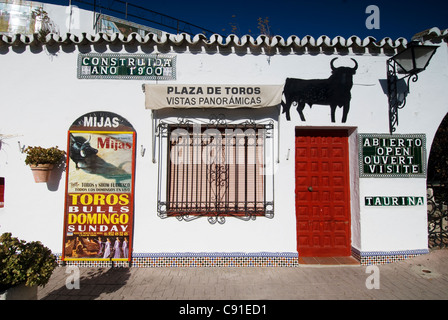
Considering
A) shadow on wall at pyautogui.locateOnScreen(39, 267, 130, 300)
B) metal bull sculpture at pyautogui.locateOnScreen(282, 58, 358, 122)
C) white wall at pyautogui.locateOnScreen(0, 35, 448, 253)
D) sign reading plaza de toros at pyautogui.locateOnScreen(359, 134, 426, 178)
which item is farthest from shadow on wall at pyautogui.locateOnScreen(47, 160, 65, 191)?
sign reading plaza de toros at pyautogui.locateOnScreen(359, 134, 426, 178)

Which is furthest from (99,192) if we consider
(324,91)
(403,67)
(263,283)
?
(403,67)

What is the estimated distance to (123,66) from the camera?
515 cm

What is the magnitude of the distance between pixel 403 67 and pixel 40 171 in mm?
6579

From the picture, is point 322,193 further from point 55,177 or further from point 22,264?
point 55,177

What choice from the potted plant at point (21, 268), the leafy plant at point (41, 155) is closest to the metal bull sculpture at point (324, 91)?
the leafy plant at point (41, 155)

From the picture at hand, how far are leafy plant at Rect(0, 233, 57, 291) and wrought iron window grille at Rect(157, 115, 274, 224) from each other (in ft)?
7.43

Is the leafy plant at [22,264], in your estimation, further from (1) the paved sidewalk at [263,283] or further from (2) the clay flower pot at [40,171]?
(2) the clay flower pot at [40,171]

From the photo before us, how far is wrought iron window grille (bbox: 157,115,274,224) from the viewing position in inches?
202

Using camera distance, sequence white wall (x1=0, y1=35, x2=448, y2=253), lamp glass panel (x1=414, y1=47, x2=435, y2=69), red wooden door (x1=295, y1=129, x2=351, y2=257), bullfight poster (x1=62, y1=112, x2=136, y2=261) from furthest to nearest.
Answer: red wooden door (x1=295, y1=129, x2=351, y2=257), white wall (x1=0, y1=35, x2=448, y2=253), bullfight poster (x1=62, y1=112, x2=136, y2=261), lamp glass panel (x1=414, y1=47, x2=435, y2=69)

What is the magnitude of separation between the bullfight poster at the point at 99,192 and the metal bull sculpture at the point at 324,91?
119 inches

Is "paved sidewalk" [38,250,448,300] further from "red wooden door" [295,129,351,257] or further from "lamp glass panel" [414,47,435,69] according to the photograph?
"lamp glass panel" [414,47,435,69]

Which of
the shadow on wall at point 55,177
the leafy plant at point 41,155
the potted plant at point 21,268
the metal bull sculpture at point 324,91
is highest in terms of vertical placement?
the metal bull sculpture at point 324,91

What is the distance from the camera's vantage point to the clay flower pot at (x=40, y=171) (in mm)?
4738

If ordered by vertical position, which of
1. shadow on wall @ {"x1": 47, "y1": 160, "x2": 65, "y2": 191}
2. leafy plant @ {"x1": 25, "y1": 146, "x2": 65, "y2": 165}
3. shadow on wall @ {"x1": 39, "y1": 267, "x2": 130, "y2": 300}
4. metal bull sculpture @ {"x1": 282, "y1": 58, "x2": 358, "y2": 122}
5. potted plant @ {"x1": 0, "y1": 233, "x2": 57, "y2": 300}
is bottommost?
shadow on wall @ {"x1": 39, "y1": 267, "x2": 130, "y2": 300}
